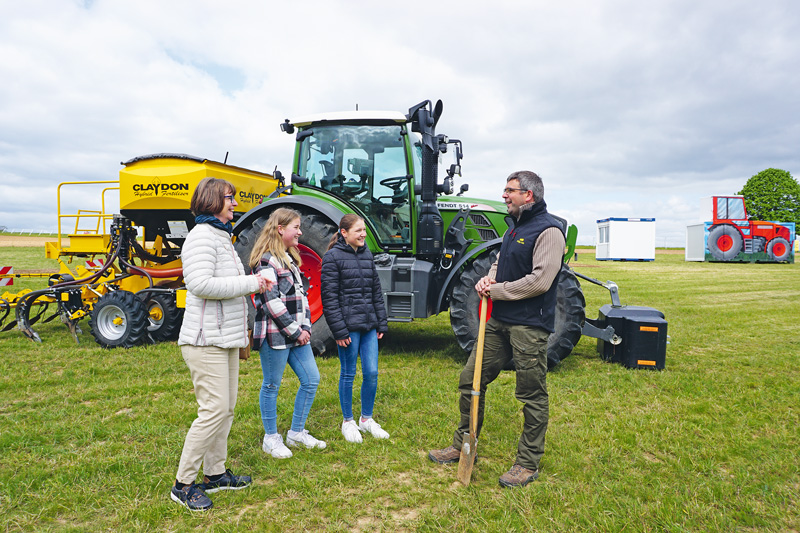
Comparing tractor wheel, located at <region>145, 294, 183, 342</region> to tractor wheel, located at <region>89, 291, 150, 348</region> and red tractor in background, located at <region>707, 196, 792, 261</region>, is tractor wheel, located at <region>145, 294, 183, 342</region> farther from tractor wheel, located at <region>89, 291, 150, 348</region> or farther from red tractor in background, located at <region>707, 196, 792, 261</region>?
red tractor in background, located at <region>707, 196, 792, 261</region>

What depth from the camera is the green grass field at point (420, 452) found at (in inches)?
108

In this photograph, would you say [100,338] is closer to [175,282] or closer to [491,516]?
[175,282]

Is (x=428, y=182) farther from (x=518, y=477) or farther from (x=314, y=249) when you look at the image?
(x=518, y=477)

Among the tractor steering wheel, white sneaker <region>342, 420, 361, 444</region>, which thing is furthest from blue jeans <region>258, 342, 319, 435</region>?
the tractor steering wheel

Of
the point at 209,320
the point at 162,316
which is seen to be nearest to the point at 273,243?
the point at 209,320

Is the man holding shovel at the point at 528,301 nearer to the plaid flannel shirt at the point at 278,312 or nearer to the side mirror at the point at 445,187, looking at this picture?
the plaid flannel shirt at the point at 278,312

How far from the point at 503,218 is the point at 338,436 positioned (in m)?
3.82

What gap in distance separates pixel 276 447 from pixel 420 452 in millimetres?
974

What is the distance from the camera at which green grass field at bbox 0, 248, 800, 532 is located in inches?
108

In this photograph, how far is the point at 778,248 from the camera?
84.3 feet

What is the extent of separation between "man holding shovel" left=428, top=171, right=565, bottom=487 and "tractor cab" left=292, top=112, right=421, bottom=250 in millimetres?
3165

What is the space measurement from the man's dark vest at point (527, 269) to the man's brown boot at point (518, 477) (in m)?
0.86

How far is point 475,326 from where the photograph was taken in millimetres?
5582

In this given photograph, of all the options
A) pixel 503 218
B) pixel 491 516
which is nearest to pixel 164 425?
pixel 491 516
